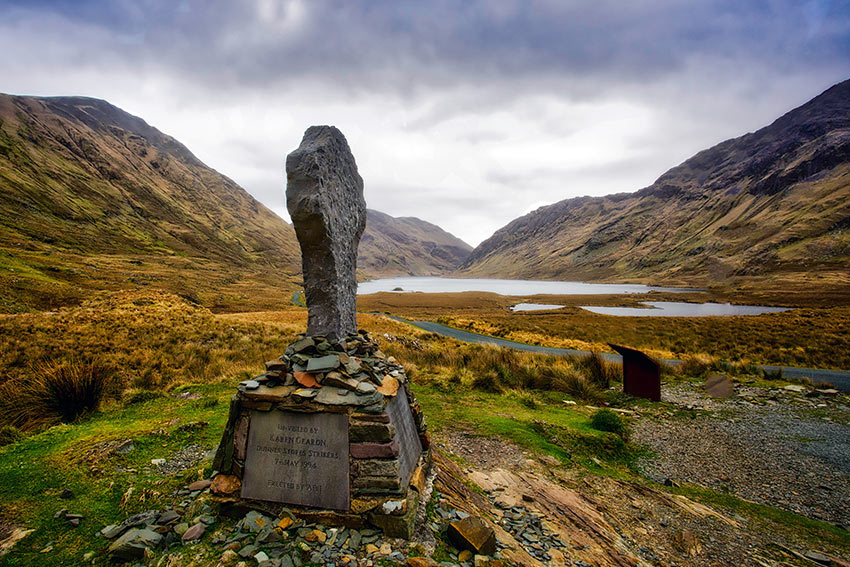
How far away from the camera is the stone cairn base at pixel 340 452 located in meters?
4.00

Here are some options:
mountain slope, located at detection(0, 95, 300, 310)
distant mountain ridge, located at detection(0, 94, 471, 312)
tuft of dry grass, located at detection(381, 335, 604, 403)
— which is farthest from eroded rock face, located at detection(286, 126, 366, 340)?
mountain slope, located at detection(0, 95, 300, 310)

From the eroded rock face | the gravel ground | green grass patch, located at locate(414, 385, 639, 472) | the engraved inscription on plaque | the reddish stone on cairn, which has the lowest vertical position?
the gravel ground

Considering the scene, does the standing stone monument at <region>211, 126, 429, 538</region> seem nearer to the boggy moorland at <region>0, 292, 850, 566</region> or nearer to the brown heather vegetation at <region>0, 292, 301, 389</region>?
the boggy moorland at <region>0, 292, 850, 566</region>

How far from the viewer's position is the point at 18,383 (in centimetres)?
805

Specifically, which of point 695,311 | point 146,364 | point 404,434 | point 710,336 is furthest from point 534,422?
point 695,311

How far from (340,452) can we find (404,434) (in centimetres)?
93

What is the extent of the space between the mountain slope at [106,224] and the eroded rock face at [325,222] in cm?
3722

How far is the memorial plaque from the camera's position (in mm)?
4391

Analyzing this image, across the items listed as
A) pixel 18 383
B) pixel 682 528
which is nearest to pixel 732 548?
pixel 682 528

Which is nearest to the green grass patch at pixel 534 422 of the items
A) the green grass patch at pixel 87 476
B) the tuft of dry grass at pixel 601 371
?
the tuft of dry grass at pixel 601 371

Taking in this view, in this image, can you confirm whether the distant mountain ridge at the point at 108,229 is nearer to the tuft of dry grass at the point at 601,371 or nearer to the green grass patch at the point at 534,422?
the green grass patch at the point at 534,422

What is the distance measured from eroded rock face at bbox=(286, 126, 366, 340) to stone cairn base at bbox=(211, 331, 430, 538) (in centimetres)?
147

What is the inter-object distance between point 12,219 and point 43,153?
9298cm

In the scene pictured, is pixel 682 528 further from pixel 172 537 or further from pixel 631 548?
pixel 172 537
